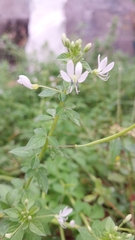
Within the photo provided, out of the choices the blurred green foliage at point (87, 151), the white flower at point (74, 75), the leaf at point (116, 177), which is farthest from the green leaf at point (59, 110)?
the leaf at point (116, 177)

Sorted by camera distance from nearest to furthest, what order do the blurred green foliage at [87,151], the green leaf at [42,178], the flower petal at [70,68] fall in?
the flower petal at [70,68], the green leaf at [42,178], the blurred green foliage at [87,151]

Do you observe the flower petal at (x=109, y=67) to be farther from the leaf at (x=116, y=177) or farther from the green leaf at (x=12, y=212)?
the leaf at (x=116, y=177)

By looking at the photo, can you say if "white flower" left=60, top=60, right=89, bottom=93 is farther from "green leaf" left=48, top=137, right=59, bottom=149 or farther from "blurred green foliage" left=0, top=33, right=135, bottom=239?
"blurred green foliage" left=0, top=33, right=135, bottom=239

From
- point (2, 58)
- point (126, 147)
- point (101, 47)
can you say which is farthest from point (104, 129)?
point (2, 58)

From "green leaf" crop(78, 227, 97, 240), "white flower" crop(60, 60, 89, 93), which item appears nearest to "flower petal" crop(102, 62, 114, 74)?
"white flower" crop(60, 60, 89, 93)

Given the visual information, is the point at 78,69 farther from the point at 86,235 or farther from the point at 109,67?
the point at 86,235

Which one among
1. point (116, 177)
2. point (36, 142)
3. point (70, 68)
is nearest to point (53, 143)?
point (36, 142)
